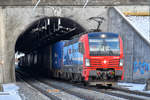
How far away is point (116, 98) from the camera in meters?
13.3

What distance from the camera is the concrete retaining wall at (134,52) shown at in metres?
22.9

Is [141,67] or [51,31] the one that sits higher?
[51,31]

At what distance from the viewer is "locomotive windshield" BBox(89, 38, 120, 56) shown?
17.8 m

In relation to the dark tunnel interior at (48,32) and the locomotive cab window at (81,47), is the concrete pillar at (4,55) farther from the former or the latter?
the locomotive cab window at (81,47)

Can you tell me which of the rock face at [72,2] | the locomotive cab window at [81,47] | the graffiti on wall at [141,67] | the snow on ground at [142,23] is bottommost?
the graffiti on wall at [141,67]

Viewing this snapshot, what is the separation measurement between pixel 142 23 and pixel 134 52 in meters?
3.98

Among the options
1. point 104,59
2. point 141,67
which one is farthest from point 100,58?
point 141,67

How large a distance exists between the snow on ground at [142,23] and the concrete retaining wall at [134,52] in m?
0.92

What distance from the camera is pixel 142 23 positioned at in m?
27.0

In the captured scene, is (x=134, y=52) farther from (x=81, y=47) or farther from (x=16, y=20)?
(x=16, y=20)

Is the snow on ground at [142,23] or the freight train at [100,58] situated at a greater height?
the snow on ground at [142,23]

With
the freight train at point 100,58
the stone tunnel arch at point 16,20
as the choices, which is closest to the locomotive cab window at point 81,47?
the freight train at point 100,58

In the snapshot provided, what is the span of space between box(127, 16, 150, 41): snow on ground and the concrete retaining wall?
92 centimetres

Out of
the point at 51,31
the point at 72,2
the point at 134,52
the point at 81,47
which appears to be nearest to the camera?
the point at 81,47
